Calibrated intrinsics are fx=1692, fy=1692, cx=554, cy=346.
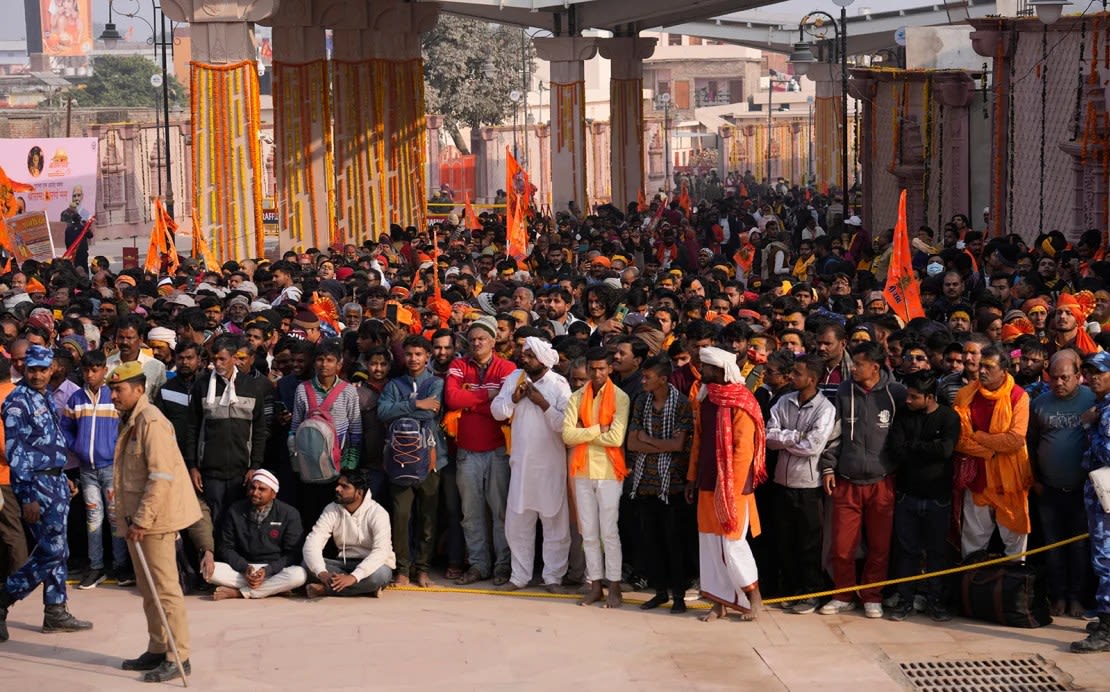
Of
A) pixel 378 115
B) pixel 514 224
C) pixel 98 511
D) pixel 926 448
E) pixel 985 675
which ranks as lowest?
pixel 985 675

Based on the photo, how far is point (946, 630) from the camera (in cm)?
901

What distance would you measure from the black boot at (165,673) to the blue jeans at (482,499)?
Answer: 89.0 inches

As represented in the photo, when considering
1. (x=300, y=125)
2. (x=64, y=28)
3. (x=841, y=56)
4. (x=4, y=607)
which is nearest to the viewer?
(x=4, y=607)

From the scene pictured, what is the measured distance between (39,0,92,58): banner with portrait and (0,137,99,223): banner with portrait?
10948cm

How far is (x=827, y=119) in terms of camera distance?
4775 centimetres

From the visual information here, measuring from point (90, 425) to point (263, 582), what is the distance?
1.37 meters

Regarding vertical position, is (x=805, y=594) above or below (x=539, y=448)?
below

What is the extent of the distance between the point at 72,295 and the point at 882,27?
109 ft

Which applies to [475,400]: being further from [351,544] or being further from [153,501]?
[153,501]

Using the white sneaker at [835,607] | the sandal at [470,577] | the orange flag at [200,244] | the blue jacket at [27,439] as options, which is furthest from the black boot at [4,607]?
the orange flag at [200,244]

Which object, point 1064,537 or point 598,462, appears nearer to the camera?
point 1064,537

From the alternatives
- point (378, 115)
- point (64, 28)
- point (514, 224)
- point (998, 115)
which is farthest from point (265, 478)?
point (64, 28)

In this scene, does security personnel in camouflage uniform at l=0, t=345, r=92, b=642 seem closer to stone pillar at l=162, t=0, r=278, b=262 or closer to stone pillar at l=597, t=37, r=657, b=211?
stone pillar at l=162, t=0, r=278, b=262

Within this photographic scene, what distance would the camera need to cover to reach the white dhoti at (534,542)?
983cm
